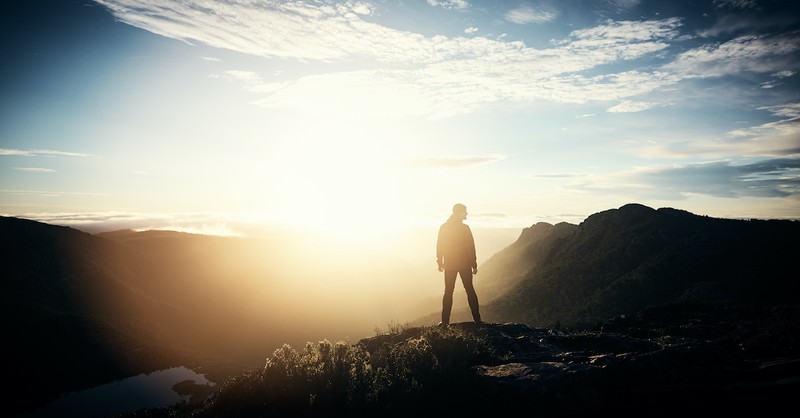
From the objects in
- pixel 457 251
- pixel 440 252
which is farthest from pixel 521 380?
pixel 440 252

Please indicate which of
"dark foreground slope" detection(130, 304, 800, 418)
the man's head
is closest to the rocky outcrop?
"dark foreground slope" detection(130, 304, 800, 418)

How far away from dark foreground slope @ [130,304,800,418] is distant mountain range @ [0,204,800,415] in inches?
711

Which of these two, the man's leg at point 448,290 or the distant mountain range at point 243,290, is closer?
the man's leg at point 448,290

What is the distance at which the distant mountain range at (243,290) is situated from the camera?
36094 millimetres

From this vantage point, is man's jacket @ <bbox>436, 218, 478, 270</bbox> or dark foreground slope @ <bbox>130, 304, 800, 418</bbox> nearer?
dark foreground slope @ <bbox>130, 304, 800, 418</bbox>

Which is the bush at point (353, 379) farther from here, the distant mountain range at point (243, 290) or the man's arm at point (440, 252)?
the distant mountain range at point (243, 290)

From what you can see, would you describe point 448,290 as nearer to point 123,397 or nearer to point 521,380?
point 521,380

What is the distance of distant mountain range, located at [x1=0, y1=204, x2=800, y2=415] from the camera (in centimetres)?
3609

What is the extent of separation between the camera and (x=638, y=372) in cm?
604

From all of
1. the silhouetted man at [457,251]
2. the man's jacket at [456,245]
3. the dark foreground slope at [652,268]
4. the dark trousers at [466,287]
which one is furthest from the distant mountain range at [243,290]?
the man's jacket at [456,245]

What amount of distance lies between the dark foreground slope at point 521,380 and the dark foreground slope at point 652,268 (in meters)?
23.7

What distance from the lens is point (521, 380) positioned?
20.3 ft

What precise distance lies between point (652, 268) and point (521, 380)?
135 ft

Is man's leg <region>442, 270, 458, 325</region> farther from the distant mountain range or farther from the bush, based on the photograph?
the distant mountain range
